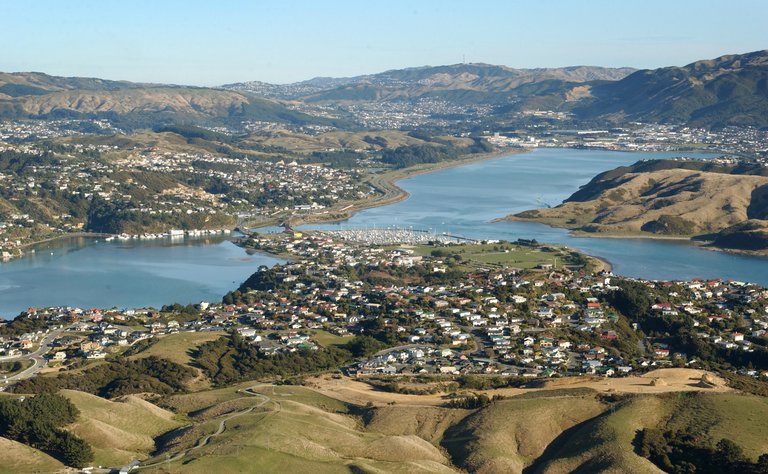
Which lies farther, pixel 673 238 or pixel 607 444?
pixel 673 238

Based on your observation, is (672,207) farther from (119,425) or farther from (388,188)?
(119,425)

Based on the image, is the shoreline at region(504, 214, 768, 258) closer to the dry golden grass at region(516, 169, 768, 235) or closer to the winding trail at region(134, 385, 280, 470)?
the dry golden grass at region(516, 169, 768, 235)

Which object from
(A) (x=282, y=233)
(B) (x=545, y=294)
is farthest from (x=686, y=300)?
(A) (x=282, y=233)

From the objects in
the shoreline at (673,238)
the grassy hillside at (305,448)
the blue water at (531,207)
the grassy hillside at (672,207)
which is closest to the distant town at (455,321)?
the blue water at (531,207)

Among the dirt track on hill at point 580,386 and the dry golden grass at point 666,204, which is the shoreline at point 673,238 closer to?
the dry golden grass at point 666,204

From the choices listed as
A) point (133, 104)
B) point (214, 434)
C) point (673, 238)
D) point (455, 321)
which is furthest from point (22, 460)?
point (133, 104)

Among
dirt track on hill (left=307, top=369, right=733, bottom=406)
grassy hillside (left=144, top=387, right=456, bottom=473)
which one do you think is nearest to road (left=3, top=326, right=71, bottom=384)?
dirt track on hill (left=307, top=369, right=733, bottom=406)
